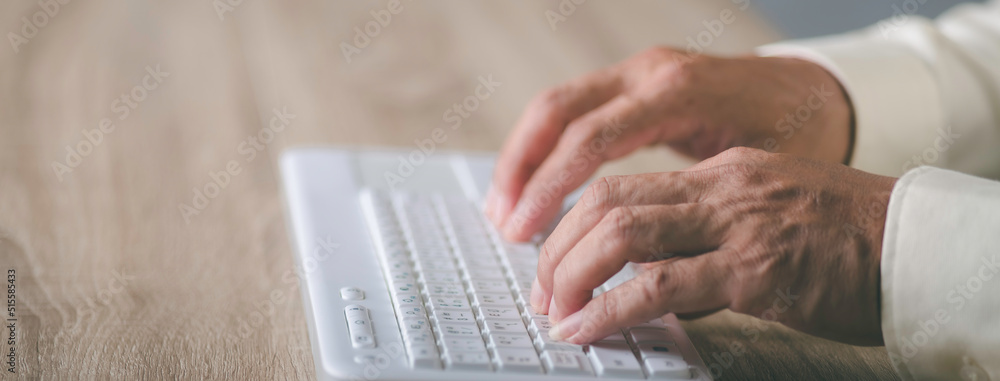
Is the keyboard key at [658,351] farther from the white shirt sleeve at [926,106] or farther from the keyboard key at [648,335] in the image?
the white shirt sleeve at [926,106]

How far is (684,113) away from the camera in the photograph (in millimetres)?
882

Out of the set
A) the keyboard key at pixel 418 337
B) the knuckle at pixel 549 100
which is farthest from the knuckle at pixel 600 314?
the knuckle at pixel 549 100

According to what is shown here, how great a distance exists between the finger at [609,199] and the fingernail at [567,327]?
0.14ft

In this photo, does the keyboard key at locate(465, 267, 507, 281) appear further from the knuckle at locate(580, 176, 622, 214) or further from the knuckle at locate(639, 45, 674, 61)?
the knuckle at locate(639, 45, 674, 61)

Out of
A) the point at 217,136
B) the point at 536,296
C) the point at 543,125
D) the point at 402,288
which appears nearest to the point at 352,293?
the point at 402,288

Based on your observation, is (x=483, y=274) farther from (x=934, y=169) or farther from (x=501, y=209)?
(x=934, y=169)

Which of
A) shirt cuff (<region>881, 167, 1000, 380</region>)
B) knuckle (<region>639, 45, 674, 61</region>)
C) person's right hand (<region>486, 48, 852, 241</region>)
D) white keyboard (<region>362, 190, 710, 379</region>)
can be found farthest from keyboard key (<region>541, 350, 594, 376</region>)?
knuckle (<region>639, 45, 674, 61</region>)

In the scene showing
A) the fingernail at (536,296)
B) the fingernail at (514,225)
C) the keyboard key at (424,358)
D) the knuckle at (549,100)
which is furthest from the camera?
the knuckle at (549,100)

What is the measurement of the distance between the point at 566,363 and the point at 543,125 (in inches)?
15.4

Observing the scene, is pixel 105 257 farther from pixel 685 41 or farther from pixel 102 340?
pixel 685 41

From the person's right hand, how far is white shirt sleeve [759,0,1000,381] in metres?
0.04

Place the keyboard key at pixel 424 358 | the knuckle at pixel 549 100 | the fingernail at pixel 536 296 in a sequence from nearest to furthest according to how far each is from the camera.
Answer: the keyboard key at pixel 424 358
the fingernail at pixel 536 296
the knuckle at pixel 549 100

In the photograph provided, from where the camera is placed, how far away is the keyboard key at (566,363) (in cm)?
53

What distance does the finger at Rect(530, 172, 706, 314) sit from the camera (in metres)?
0.58
